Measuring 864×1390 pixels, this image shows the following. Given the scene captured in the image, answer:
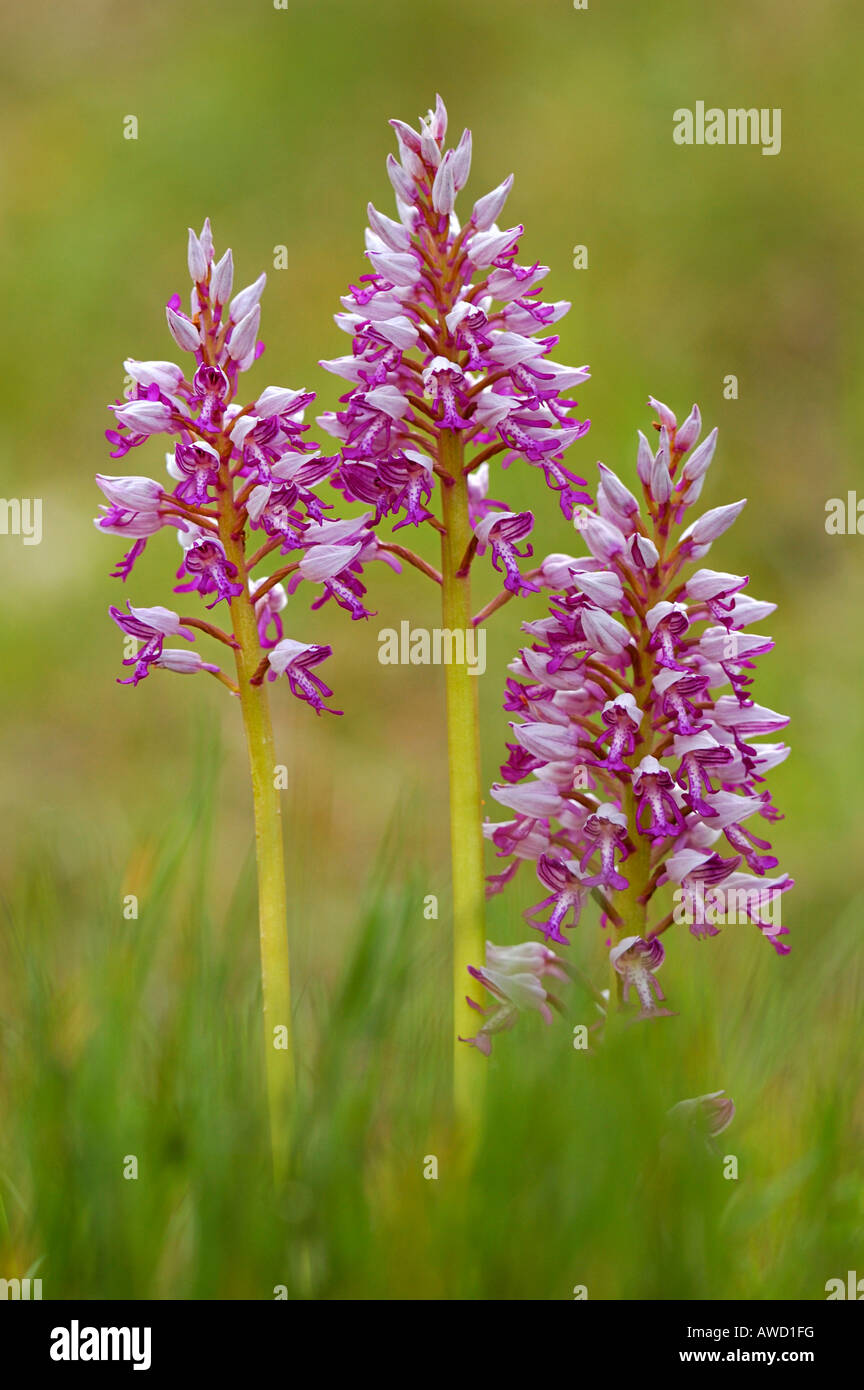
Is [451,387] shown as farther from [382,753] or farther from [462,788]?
[382,753]

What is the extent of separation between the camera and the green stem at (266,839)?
2.73 ft

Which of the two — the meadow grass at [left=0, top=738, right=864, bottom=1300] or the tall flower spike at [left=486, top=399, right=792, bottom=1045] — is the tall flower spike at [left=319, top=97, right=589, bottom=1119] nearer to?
the tall flower spike at [left=486, top=399, right=792, bottom=1045]

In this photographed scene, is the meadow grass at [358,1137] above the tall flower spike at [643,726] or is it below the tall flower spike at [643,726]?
below

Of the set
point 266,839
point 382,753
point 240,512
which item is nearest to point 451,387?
point 240,512

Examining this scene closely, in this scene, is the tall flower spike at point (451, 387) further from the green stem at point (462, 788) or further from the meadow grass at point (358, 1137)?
the meadow grass at point (358, 1137)

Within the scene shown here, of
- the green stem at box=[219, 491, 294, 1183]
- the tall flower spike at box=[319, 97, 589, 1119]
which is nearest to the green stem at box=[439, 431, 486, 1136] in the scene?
the tall flower spike at box=[319, 97, 589, 1119]

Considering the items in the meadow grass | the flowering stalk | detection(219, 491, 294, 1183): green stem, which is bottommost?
the meadow grass

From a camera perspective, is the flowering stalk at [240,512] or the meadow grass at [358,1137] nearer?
the meadow grass at [358,1137]

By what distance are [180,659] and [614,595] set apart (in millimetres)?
267

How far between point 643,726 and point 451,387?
0.23 metres

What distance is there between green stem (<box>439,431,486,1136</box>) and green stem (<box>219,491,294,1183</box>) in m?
0.10

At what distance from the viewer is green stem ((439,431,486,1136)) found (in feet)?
2.85

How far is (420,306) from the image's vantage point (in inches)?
36.9

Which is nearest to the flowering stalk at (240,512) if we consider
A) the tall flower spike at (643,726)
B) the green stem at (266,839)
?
the green stem at (266,839)
